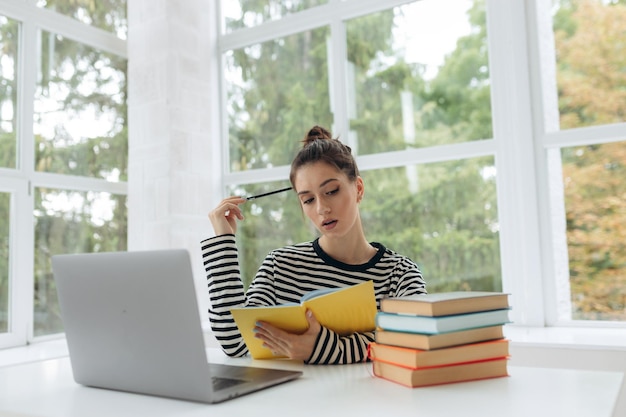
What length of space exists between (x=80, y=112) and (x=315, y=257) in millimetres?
1742

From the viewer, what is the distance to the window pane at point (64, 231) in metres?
2.66

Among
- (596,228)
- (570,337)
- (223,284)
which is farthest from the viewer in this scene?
(596,228)

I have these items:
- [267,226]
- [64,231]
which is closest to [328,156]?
[267,226]

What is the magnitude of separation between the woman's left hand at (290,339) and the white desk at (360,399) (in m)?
0.08

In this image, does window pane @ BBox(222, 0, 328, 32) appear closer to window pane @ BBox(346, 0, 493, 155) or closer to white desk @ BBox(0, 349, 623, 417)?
window pane @ BBox(346, 0, 493, 155)

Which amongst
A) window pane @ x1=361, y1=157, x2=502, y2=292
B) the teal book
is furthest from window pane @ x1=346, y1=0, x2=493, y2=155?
the teal book

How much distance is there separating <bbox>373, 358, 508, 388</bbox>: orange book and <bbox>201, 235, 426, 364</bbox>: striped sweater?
0.94 ft

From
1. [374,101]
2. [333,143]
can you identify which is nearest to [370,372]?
[333,143]

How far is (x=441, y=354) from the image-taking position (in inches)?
38.8

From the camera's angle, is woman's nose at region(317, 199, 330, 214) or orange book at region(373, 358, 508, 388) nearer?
orange book at region(373, 358, 508, 388)

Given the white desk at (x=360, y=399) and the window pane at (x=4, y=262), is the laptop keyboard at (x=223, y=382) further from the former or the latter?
the window pane at (x=4, y=262)

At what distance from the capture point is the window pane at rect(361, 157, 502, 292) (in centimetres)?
250

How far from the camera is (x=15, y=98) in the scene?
262 cm

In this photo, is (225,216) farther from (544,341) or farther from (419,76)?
(419,76)
